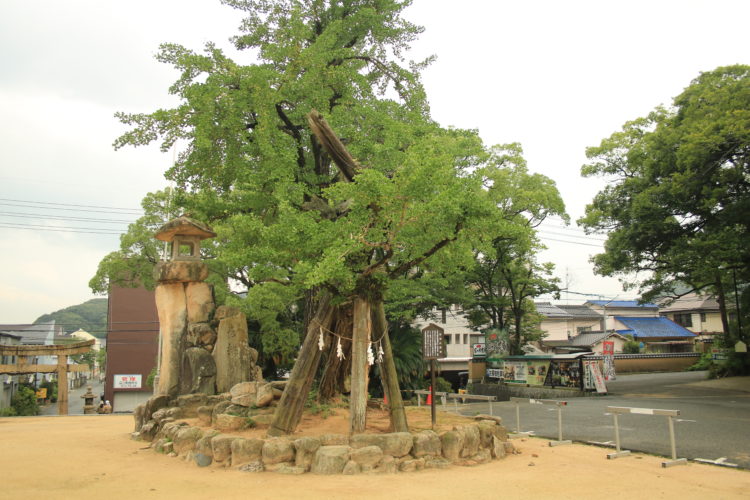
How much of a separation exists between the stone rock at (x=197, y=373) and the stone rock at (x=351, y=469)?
21.1ft

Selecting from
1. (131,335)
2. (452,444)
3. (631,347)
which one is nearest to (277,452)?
(452,444)

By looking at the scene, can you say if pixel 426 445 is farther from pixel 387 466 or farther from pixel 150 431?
pixel 150 431

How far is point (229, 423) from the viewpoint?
10250 mm

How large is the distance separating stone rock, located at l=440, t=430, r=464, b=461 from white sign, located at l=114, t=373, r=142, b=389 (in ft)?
103

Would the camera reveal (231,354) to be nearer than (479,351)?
Yes

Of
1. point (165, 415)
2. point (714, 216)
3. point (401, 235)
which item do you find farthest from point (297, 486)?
point (714, 216)

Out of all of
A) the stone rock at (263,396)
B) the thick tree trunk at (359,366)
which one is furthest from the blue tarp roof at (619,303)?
the thick tree trunk at (359,366)

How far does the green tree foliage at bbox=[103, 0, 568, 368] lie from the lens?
8.90m

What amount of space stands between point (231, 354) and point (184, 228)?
12.3ft

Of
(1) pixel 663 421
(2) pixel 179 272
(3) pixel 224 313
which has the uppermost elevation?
(2) pixel 179 272

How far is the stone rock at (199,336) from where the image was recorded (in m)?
13.9

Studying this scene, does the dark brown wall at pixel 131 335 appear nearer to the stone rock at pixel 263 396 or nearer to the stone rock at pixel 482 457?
the stone rock at pixel 263 396

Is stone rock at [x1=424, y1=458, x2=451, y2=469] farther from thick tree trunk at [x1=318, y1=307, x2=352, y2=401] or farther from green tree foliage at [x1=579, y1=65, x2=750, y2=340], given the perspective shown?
green tree foliage at [x1=579, y1=65, x2=750, y2=340]

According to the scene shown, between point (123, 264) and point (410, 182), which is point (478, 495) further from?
point (123, 264)
